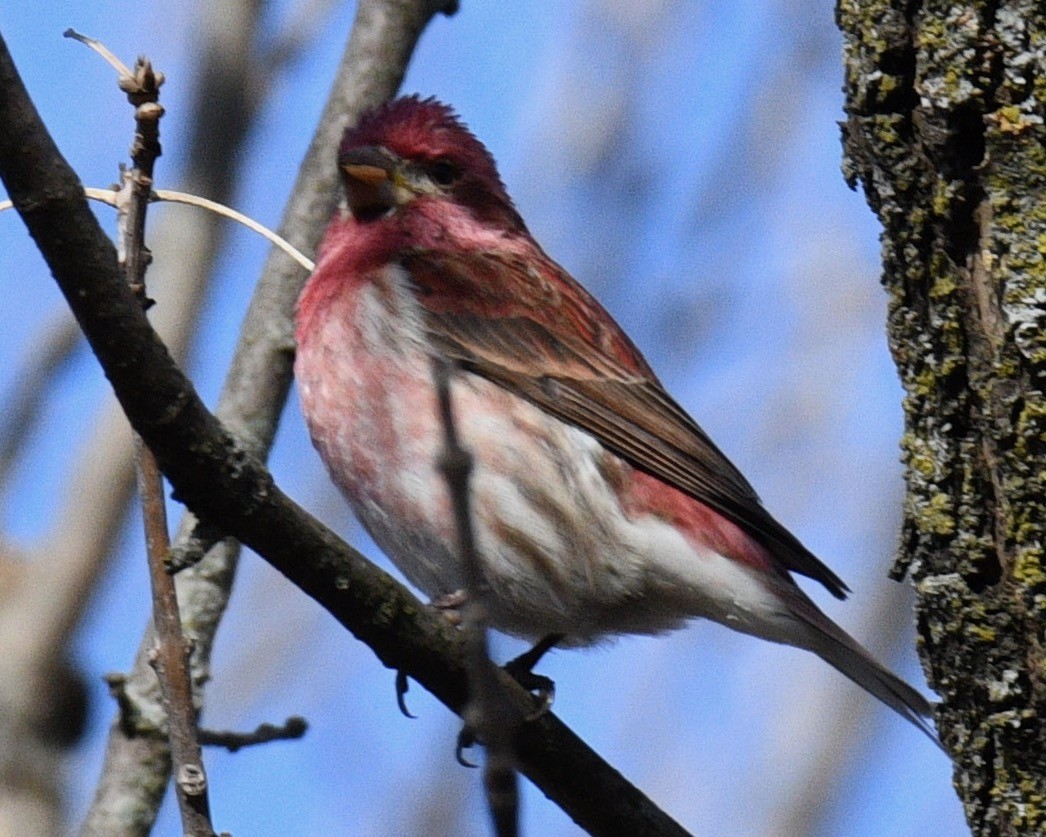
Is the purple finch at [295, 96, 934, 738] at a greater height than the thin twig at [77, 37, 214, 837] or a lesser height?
greater

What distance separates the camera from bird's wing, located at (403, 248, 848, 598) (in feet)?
19.4

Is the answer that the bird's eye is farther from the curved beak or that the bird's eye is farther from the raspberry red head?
the curved beak

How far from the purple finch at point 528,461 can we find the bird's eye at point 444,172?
296 millimetres

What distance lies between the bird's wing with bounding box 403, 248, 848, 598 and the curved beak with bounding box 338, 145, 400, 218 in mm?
Result: 254

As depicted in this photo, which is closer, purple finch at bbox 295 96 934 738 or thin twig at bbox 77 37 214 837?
thin twig at bbox 77 37 214 837

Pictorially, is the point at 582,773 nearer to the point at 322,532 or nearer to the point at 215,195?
the point at 322,532

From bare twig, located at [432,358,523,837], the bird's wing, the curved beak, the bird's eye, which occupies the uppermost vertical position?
the bird's eye

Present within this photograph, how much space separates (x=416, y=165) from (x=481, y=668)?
4.92 m

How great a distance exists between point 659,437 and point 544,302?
2.78 feet

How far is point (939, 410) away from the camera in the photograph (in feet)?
12.7

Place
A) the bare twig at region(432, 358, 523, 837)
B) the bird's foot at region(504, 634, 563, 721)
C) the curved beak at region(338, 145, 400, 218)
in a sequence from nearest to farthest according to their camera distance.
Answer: the bare twig at region(432, 358, 523, 837) < the bird's foot at region(504, 634, 563, 721) < the curved beak at region(338, 145, 400, 218)

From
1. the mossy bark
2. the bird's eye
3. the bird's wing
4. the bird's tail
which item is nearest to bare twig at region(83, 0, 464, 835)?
the bird's wing

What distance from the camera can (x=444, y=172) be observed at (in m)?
6.88

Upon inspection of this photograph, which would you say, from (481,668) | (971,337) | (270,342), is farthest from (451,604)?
(481,668)
